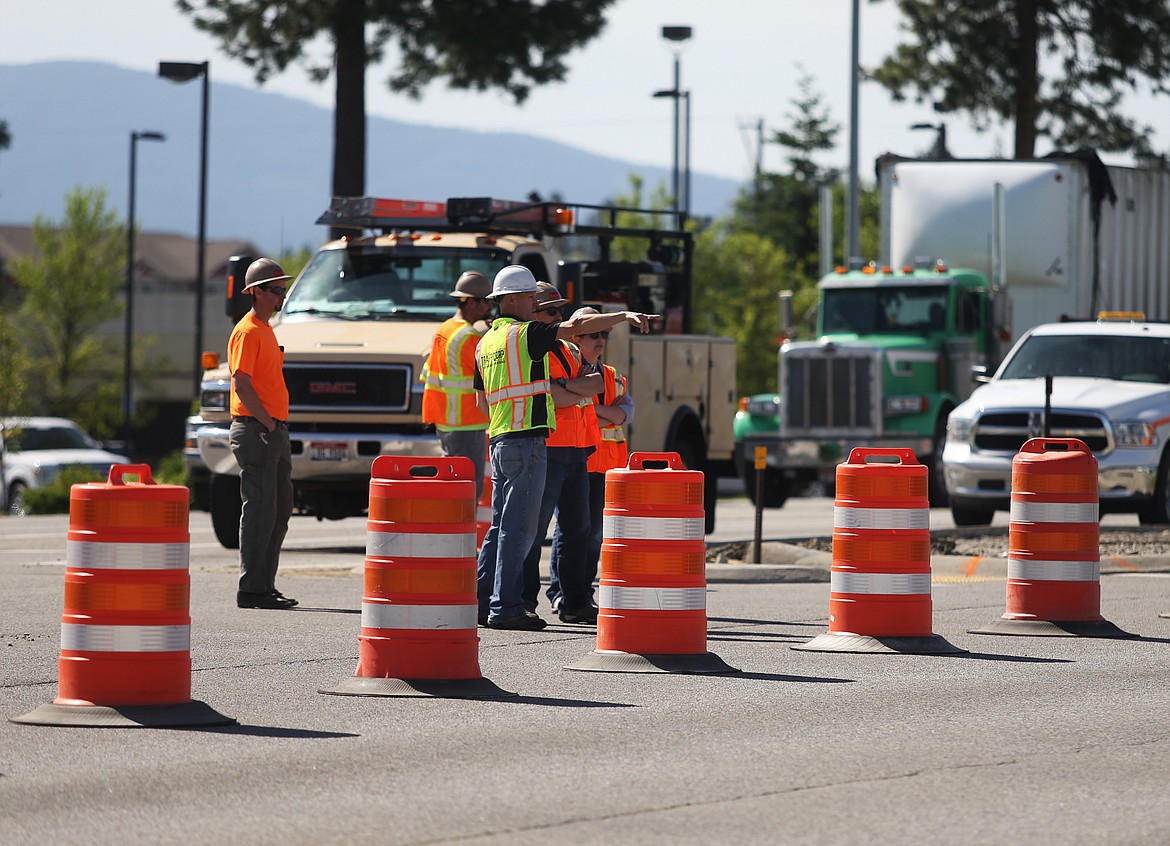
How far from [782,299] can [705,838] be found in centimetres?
2044

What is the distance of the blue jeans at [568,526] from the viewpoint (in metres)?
12.4

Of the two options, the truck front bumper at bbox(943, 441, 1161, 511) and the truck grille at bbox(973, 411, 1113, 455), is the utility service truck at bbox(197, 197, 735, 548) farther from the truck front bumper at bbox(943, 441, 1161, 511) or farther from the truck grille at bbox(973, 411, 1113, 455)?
the truck grille at bbox(973, 411, 1113, 455)

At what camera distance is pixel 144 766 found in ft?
24.7

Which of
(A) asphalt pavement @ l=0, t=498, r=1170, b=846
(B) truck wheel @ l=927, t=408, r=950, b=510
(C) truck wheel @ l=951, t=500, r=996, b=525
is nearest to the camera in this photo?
(A) asphalt pavement @ l=0, t=498, r=1170, b=846

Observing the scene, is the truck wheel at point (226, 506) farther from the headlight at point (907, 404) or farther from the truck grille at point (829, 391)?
the headlight at point (907, 404)

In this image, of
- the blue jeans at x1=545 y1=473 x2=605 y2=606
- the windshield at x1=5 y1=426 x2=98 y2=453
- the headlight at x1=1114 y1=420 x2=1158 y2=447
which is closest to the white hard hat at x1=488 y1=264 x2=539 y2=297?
the blue jeans at x1=545 y1=473 x2=605 y2=606

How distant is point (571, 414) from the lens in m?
12.5

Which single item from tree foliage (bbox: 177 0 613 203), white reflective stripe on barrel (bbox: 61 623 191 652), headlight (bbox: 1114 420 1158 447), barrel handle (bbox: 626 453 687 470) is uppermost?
tree foliage (bbox: 177 0 613 203)

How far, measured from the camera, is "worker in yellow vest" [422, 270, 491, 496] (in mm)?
13750

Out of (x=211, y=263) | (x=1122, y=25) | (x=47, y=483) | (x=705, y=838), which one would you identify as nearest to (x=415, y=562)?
(x=705, y=838)

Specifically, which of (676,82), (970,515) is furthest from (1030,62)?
(970,515)

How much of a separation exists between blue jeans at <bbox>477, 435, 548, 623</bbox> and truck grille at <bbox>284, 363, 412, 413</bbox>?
5255 mm

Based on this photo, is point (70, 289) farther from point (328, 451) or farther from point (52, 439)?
point (328, 451)

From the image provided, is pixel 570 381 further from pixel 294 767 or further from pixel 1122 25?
pixel 1122 25
